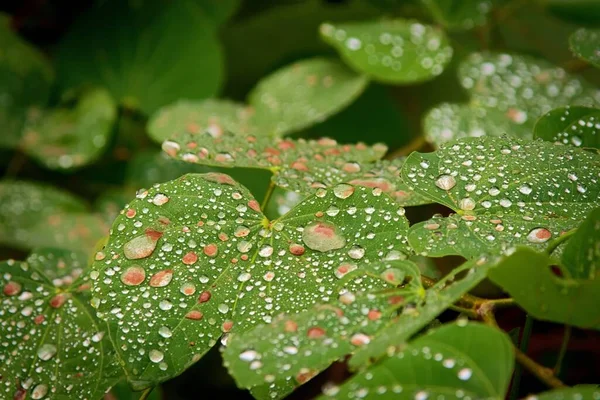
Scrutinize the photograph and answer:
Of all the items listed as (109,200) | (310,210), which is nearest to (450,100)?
(109,200)

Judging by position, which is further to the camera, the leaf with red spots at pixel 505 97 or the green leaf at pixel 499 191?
the leaf with red spots at pixel 505 97

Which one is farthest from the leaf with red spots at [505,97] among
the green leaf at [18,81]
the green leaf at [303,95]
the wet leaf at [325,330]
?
the green leaf at [18,81]

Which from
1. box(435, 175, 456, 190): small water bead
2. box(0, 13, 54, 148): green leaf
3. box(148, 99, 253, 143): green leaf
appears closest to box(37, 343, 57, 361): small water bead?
box(435, 175, 456, 190): small water bead

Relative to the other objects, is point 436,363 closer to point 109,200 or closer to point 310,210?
point 310,210

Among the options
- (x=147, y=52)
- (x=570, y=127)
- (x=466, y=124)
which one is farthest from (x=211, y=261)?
(x=147, y=52)

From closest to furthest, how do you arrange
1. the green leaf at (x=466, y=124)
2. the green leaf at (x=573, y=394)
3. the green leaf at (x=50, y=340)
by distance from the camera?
1. the green leaf at (x=573, y=394)
2. the green leaf at (x=50, y=340)
3. the green leaf at (x=466, y=124)

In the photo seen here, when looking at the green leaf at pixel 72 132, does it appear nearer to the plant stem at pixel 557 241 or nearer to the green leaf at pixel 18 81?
the green leaf at pixel 18 81
